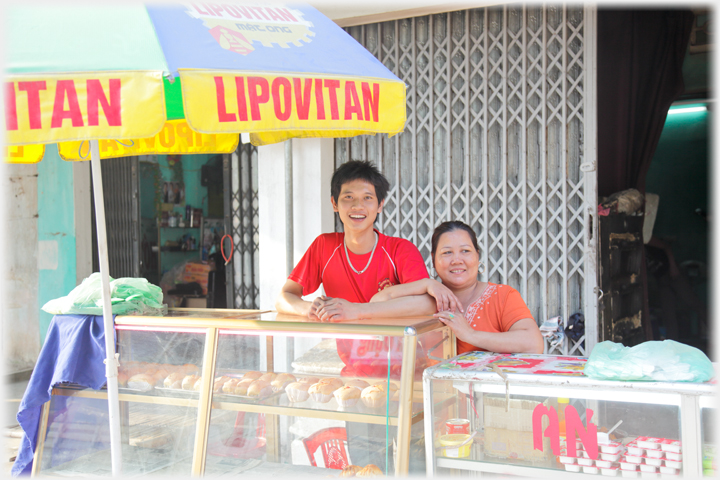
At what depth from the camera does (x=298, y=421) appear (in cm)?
244

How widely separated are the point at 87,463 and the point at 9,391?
3818 mm

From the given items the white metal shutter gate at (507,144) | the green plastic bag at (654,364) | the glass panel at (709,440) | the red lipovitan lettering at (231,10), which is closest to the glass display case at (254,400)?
the green plastic bag at (654,364)

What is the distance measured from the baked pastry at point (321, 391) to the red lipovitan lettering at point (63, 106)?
1.34 metres

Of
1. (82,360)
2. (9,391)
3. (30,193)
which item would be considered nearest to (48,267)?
(30,193)

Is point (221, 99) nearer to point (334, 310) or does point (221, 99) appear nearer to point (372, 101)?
point (372, 101)

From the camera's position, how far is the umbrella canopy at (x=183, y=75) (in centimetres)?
177

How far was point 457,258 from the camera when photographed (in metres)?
2.61

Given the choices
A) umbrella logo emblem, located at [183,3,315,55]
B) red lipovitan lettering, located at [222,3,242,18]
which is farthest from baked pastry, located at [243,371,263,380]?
red lipovitan lettering, located at [222,3,242,18]

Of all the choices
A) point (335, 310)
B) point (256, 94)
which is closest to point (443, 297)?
point (335, 310)

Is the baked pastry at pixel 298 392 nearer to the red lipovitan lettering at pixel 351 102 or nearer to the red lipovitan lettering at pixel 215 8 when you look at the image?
the red lipovitan lettering at pixel 351 102

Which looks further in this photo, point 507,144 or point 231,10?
point 507,144

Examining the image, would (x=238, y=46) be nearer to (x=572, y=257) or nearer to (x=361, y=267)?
(x=361, y=267)

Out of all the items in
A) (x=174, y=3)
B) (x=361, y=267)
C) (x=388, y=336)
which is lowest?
(x=388, y=336)

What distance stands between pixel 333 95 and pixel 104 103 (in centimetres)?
76
